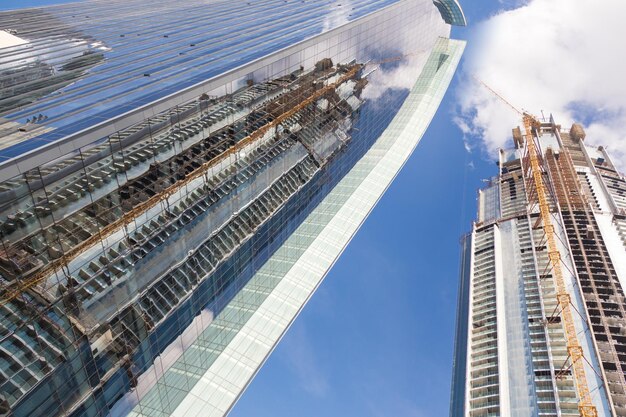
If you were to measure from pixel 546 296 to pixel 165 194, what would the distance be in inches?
3972

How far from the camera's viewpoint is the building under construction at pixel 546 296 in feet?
276

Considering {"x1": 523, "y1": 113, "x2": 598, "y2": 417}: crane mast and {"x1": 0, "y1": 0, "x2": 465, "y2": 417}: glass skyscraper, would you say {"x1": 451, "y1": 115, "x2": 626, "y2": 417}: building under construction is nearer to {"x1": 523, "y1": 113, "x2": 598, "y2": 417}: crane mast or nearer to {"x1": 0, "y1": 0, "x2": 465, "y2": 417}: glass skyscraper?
{"x1": 523, "y1": 113, "x2": 598, "y2": 417}: crane mast

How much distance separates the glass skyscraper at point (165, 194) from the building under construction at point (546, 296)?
149 feet

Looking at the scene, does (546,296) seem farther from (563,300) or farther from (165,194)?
(165,194)

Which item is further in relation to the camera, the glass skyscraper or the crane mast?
the crane mast

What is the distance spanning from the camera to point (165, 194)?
1310 inches

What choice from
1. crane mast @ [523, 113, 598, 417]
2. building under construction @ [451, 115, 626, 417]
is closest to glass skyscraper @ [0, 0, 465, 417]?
building under construction @ [451, 115, 626, 417]

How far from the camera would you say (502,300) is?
4382 inches

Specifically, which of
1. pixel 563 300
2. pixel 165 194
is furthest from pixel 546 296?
pixel 165 194

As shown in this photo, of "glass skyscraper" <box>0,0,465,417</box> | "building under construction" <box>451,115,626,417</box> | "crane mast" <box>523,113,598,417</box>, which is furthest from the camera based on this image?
"building under construction" <box>451,115,626,417</box>

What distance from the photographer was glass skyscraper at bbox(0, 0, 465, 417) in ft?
76.9

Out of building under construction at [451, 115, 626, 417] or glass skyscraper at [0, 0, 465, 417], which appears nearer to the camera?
glass skyscraper at [0, 0, 465, 417]

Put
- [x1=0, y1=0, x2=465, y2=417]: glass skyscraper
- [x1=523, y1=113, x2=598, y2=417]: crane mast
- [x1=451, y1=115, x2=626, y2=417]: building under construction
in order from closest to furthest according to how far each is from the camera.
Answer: [x1=0, y1=0, x2=465, y2=417]: glass skyscraper
[x1=523, y1=113, x2=598, y2=417]: crane mast
[x1=451, y1=115, x2=626, y2=417]: building under construction

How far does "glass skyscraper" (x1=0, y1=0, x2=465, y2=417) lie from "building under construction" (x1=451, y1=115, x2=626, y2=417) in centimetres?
4553
